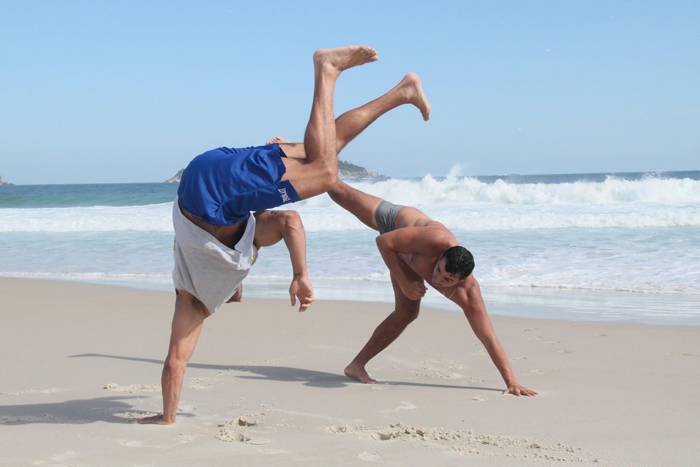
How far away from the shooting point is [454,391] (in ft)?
14.0

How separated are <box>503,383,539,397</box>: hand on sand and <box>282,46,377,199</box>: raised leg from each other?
5.84 feet

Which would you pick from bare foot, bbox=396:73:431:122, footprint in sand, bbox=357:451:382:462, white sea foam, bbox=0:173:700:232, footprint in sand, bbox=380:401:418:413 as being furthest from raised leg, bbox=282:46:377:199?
white sea foam, bbox=0:173:700:232

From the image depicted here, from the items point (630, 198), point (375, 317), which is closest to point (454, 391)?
point (375, 317)

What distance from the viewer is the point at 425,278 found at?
457cm

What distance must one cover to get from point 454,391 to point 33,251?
11.6 meters

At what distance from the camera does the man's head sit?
4.20m

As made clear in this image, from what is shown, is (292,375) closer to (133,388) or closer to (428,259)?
(133,388)

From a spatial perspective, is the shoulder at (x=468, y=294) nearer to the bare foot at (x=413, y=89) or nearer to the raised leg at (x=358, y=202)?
the raised leg at (x=358, y=202)

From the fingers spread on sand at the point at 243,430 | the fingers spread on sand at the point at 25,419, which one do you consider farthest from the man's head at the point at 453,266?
the fingers spread on sand at the point at 25,419

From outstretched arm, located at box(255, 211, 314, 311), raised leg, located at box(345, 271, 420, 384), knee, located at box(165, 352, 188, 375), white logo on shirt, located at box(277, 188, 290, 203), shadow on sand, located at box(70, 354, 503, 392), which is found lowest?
shadow on sand, located at box(70, 354, 503, 392)

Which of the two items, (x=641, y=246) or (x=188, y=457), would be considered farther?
(x=641, y=246)

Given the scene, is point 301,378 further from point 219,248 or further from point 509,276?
point 509,276

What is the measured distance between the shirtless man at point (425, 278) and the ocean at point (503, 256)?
8.13 feet

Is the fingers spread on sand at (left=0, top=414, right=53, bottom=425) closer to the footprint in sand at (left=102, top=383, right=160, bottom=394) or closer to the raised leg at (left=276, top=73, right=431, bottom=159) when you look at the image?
the footprint in sand at (left=102, top=383, right=160, bottom=394)
